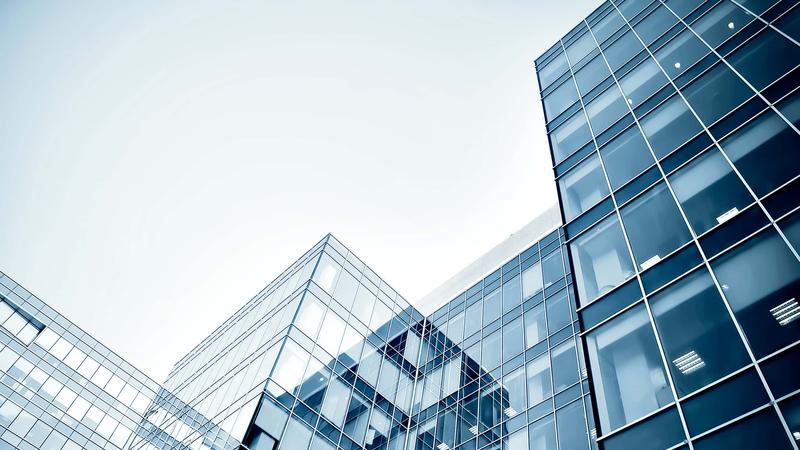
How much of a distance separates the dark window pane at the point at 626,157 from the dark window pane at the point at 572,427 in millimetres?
9165

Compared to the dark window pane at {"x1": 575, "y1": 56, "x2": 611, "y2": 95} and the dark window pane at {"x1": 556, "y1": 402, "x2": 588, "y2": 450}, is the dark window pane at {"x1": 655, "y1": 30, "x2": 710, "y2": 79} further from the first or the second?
the dark window pane at {"x1": 556, "y1": 402, "x2": 588, "y2": 450}

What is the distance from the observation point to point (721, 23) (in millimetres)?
17234

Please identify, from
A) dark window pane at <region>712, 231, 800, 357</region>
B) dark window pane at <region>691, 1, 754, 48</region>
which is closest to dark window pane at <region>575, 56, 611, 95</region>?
dark window pane at <region>691, 1, 754, 48</region>

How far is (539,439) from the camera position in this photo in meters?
20.7

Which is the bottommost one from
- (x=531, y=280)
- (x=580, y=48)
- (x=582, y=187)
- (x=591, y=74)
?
(x=582, y=187)

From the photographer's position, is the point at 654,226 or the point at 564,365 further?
the point at 564,365

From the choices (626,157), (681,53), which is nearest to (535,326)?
(626,157)

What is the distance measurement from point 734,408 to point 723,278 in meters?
2.98

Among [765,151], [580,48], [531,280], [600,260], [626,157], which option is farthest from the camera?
[531,280]

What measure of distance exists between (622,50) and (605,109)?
3.75 m

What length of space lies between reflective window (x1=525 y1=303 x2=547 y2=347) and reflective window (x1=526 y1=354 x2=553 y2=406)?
1398mm

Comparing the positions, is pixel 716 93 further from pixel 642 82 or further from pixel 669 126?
pixel 642 82

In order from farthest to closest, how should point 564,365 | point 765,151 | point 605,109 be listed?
point 564,365 → point 605,109 → point 765,151

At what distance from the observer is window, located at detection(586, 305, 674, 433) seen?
412 inches
